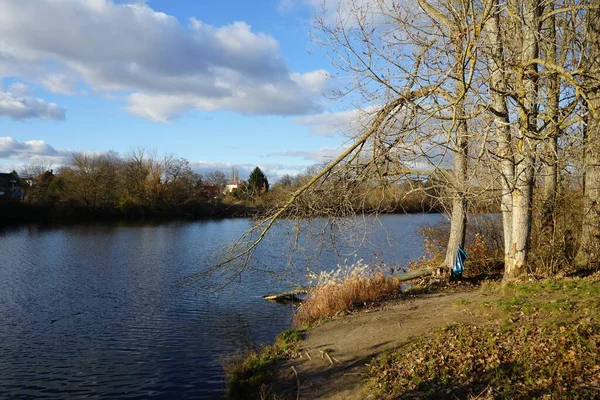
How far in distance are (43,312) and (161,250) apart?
545 inches

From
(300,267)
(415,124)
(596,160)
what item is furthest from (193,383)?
(300,267)

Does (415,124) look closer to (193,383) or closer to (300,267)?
(193,383)

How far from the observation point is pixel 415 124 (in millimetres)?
9047

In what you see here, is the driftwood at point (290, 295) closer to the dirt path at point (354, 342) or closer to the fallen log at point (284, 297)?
the fallen log at point (284, 297)

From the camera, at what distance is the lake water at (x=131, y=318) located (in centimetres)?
1025

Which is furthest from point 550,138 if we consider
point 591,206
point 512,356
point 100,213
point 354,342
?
point 100,213

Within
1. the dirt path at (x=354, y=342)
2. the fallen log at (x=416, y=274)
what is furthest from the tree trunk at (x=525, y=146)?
the fallen log at (x=416, y=274)

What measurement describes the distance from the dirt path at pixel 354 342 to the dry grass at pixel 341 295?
49.3 inches

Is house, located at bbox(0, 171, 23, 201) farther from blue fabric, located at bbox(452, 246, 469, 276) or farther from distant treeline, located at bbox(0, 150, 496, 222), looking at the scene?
blue fabric, located at bbox(452, 246, 469, 276)

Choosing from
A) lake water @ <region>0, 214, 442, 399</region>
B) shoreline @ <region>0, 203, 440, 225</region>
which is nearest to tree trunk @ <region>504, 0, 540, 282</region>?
lake water @ <region>0, 214, 442, 399</region>

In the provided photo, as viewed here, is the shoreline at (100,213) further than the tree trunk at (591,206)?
Yes

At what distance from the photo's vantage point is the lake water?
33.6 ft

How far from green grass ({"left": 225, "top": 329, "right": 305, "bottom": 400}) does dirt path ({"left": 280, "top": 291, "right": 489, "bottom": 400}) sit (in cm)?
29

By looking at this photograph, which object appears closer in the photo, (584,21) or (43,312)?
(584,21)
